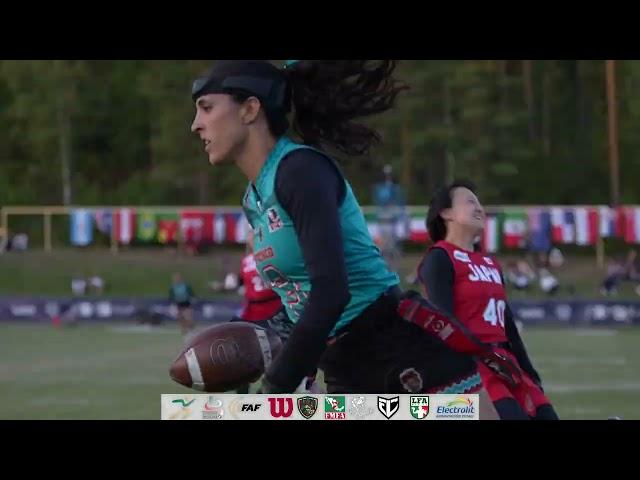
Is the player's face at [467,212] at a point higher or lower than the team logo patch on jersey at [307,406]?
higher

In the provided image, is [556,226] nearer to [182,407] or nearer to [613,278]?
[613,278]

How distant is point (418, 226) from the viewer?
1321 inches

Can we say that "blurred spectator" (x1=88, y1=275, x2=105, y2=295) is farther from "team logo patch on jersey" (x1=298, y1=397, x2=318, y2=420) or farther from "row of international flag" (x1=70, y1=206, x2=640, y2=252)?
"team logo patch on jersey" (x1=298, y1=397, x2=318, y2=420)

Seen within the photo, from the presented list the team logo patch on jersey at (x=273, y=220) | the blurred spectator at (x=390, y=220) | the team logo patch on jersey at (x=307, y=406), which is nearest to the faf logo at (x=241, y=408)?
the team logo patch on jersey at (x=307, y=406)

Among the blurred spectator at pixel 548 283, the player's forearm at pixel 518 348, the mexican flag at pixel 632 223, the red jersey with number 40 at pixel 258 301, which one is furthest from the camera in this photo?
the mexican flag at pixel 632 223

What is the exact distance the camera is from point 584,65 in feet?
144

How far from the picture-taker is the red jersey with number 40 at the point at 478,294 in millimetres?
5543

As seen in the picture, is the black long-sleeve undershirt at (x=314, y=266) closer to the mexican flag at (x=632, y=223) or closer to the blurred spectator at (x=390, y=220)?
the blurred spectator at (x=390, y=220)

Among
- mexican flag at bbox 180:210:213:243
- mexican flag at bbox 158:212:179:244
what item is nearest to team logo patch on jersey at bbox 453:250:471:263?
mexican flag at bbox 180:210:213:243

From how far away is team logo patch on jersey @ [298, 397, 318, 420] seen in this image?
4.02 metres

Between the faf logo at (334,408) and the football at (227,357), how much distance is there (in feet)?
0.77

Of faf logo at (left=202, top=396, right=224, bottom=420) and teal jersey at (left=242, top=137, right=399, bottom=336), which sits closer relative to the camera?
teal jersey at (left=242, top=137, right=399, bottom=336)

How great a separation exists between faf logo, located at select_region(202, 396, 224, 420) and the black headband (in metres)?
0.99
